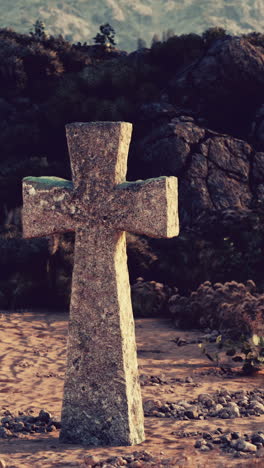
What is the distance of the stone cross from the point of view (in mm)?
5328

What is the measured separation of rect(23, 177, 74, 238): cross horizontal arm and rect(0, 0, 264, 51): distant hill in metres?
115

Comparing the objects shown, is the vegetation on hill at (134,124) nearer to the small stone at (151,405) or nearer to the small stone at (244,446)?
the small stone at (151,405)

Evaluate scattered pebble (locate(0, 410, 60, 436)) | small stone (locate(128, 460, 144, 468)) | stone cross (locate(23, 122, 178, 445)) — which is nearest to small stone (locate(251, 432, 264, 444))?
stone cross (locate(23, 122, 178, 445))

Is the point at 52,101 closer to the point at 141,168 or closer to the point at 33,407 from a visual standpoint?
the point at 141,168

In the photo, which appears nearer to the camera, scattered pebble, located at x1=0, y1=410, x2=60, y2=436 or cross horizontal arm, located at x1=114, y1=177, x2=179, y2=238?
cross horizontal arm, located at x1=114, y1=177, x2=179, y2=238

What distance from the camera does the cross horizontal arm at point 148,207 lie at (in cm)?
519

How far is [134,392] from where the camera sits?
5.45 m

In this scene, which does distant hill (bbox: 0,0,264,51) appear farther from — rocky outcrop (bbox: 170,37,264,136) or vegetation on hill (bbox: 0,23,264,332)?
rocky outcrop (bbox: 170,37,264,136)

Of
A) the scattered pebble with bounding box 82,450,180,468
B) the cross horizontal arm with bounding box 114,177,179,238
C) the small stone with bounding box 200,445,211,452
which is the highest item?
the cross horizontal arm with bounding box 114,177,179,238

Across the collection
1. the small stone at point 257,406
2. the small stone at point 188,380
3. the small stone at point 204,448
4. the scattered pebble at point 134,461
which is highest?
the small stone at point 188,380

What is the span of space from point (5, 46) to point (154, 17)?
393 ft

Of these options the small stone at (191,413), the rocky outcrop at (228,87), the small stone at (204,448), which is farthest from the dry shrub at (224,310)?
the rocky outcrop at (228,87)

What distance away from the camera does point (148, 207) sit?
5.24 meters

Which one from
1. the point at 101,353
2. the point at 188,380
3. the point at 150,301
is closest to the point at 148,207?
the point at 101,353
